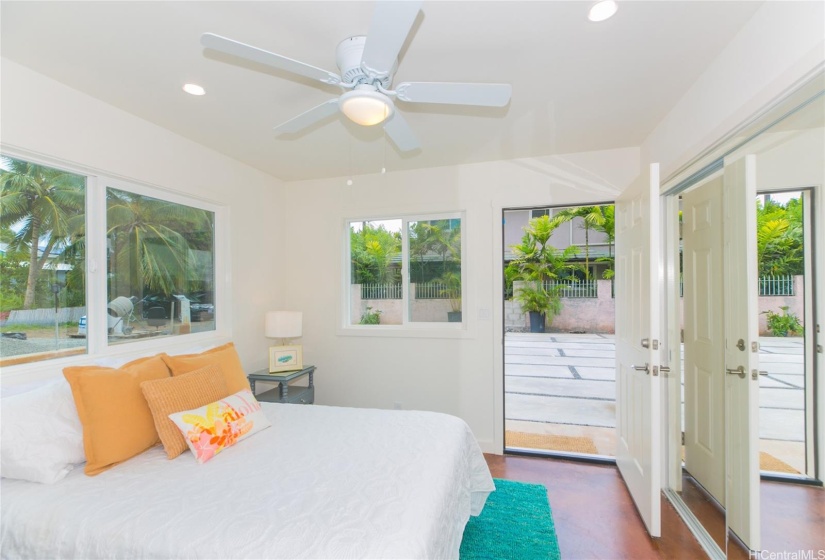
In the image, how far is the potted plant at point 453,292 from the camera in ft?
11.4

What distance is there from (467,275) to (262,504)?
2409mm

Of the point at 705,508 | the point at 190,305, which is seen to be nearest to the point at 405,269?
the point at 190,305

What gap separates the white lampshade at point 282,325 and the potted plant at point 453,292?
1.37 m

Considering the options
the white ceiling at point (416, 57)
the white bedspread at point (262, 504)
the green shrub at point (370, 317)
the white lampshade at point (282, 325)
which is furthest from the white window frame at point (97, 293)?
the green shrub at point (370, 317)

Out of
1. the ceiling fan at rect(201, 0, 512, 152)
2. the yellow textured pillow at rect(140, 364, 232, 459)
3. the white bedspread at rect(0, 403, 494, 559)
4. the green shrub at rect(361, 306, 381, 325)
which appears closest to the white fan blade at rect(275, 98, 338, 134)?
the ceiling fan at rect(201, 0, 512, 152)

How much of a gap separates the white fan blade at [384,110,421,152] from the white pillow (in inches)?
Result: 75.2

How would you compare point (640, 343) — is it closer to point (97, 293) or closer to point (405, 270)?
point (405, 270)

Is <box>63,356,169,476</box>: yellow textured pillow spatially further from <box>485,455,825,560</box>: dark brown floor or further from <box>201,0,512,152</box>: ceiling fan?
<box>485,455,825,560</box>: dark brown floor

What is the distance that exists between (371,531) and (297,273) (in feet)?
9.67

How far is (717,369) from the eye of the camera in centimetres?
227

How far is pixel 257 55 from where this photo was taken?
4.25 ft

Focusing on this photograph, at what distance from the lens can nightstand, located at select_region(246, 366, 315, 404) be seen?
2.98 m

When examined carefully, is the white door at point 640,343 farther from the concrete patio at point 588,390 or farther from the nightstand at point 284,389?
the nightstand at point 284,389

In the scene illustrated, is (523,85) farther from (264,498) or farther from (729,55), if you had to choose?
(264,498)
